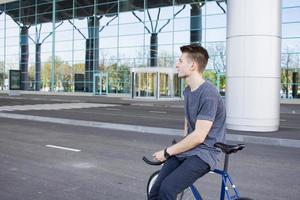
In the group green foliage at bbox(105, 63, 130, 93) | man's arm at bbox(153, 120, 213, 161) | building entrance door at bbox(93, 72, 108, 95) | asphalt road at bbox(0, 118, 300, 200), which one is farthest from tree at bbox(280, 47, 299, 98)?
man's arm at bbox(153, 120, 213, 161)

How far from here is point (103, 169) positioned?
774cm

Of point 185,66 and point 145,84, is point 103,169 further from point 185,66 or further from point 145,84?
point 145,84

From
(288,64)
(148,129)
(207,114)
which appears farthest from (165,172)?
(288,64)

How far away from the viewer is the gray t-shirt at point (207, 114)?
3.25 meters

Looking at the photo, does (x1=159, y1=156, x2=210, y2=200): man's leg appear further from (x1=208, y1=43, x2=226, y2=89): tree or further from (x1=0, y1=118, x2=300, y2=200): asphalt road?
(x1=208, y1=43, x2=226, y2=89): tree

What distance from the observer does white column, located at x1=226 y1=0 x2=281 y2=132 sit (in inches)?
551

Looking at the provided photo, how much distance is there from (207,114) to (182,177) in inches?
20.4

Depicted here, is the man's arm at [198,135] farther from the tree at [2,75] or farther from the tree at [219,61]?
the tree at [2,75]

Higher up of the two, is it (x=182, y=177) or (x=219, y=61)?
(x=219, y=61)

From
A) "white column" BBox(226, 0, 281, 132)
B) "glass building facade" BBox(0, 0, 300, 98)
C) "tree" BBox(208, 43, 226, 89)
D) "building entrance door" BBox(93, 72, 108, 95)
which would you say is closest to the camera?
"white column" BBox(226, 0, 281, 132)

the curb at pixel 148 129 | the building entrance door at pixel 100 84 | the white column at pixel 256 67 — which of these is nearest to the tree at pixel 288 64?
the building entrance door at pixel 100 84

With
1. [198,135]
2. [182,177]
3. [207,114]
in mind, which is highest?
[207,114]

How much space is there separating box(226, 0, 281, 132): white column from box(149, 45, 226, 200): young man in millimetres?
10926

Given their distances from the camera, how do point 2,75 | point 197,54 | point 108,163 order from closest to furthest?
point 197,54 → point 108,163 → point 2,75
